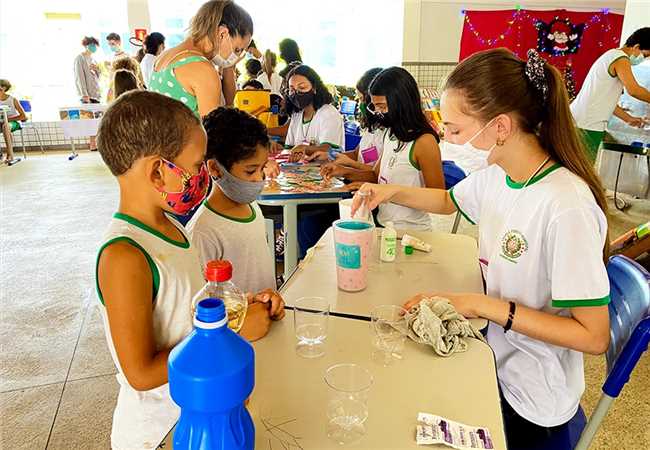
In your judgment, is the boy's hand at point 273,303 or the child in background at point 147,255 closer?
the child in background at point 147,255

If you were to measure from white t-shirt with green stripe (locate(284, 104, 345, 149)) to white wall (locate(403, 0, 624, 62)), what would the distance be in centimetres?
565

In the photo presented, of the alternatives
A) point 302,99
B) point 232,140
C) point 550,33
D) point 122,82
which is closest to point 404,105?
point 232,140

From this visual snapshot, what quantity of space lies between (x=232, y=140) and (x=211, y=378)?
1021 millimetres

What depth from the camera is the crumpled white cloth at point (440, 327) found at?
1.06 metres

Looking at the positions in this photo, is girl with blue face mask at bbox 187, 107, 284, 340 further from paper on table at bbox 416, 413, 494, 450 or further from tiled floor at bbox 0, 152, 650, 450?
tiled floor at bbox 0, 152, 650, 450

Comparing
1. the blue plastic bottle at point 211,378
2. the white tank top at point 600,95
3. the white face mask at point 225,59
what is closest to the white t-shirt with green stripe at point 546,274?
the blue plastic bottle at point 211,378

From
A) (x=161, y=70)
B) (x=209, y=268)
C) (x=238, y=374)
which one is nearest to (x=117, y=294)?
(x=209, y=268)

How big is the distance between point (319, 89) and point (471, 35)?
619cm

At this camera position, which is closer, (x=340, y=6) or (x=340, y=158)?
(x=340, y=158)

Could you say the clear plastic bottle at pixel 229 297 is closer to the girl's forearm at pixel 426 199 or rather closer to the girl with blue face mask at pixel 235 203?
the girl with blue face mask at pixel 235 203

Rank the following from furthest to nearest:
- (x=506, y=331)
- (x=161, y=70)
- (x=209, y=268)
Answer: (x=161, y=70)
(x=506, y=331)
(x=209, y=268)

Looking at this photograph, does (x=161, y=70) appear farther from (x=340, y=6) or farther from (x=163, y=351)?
(x=340, y=6)

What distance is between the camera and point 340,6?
8.41 metres

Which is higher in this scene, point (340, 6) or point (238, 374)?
point (340, 6)
